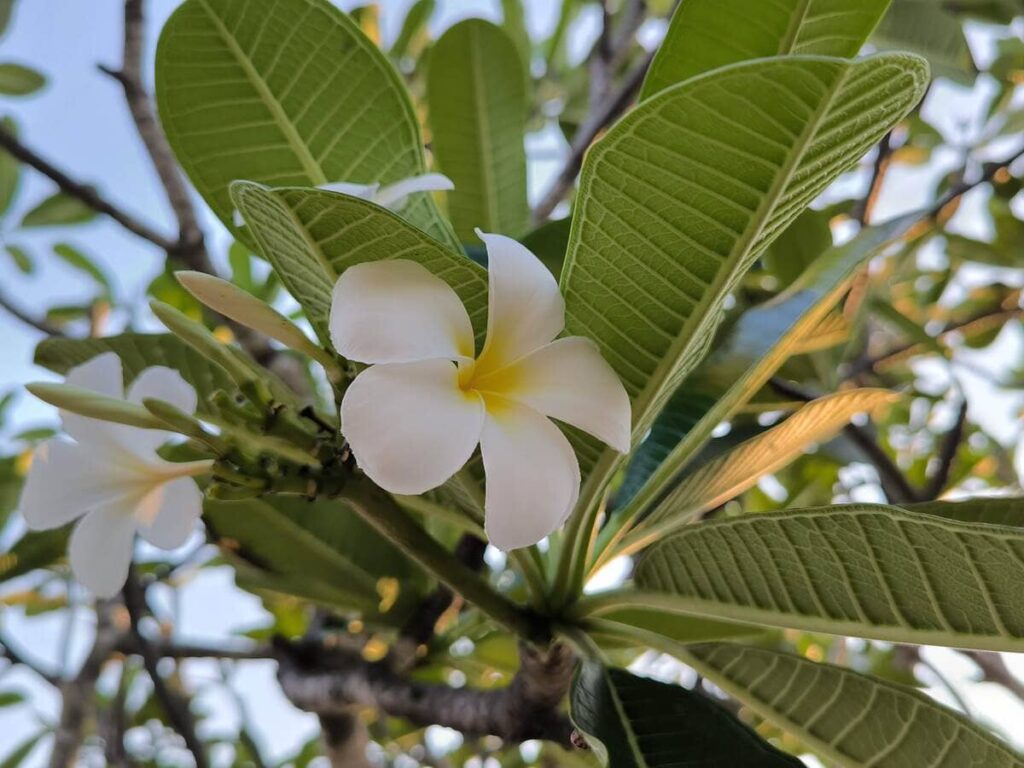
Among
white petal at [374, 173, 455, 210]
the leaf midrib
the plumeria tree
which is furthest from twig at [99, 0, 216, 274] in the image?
white petal at [374, 173, 455, 210]

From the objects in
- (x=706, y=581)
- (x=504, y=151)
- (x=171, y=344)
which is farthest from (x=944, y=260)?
(x=171, y=344)

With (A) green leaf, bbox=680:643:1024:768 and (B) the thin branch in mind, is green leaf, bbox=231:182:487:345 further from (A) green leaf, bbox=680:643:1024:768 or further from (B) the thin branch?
(B) the thin branch

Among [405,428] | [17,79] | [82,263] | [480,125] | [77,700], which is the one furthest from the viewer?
[82,263]

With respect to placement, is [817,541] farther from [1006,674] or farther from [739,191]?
[1006,674]

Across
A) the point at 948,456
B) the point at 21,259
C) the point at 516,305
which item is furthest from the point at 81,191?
the point at 948,456

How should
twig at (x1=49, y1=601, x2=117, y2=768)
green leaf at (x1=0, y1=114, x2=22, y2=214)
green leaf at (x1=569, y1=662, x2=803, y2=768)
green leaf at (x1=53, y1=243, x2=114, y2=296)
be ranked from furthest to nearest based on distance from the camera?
green leaf at (x1=53, y1=243, x2=114, y2=296) → green leaf at (x1=0, y1=114, x2=22, y2=214) → twig at (x1=49, y1=601, x2=117, y2=768) → green leaf at (x1=569, y1=662, x2=803, y2=768)

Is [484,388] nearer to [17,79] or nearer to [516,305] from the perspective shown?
[516,305]
